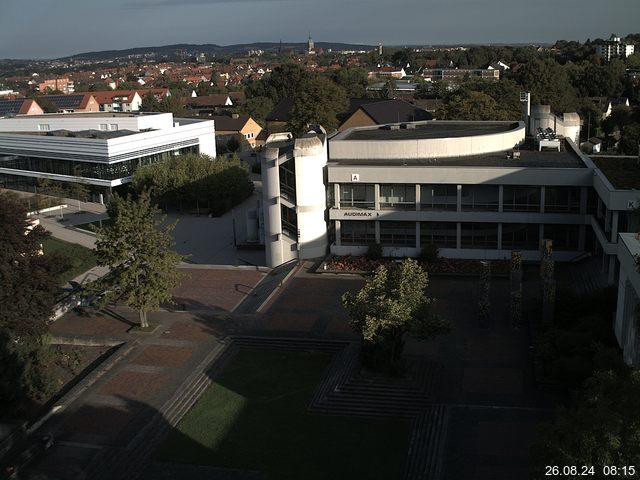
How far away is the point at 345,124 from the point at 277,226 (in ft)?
141

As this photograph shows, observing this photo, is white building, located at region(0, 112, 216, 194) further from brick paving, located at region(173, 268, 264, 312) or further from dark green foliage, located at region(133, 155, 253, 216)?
brick paving, located at region(173, 268, 264, 312)

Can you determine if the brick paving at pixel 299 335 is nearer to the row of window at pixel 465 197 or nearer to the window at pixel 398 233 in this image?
the window at pixel 398 233

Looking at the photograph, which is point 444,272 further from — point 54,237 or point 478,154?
point 54,237

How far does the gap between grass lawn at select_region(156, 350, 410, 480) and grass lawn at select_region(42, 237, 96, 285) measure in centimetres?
1662

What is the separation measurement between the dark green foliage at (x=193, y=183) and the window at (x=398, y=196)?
1839 cm

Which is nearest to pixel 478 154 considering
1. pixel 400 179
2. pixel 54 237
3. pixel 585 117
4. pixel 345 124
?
pixel 400 179

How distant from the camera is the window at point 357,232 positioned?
3727cm

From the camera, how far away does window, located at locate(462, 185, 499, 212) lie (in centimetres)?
3541

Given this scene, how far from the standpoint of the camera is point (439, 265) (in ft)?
116

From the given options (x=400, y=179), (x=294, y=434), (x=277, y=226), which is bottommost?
(x=294, y=434)

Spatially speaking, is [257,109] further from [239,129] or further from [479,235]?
[479,235]

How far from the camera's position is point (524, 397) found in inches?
884

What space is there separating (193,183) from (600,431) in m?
42.6

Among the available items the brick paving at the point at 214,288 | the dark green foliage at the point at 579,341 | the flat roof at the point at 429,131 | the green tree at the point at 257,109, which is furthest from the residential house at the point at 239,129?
the dark green foliage at the point at 579,341
